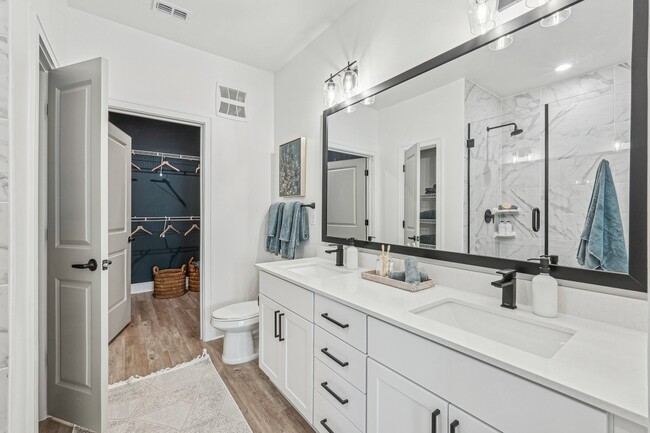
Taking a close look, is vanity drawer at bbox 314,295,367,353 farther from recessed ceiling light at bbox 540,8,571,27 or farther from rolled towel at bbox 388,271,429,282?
recessed ceiling light at bbox 540,8,571,27

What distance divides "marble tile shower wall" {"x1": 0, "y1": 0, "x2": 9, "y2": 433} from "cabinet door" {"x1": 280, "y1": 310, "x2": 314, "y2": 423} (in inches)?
44.2

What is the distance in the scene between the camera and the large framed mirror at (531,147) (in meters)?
0.96

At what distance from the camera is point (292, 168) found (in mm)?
2693

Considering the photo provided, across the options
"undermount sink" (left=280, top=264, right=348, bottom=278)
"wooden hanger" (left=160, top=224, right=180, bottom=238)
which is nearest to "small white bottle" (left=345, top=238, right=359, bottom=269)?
"undermount sink" (left=280, top=264, right=348, bottom=278)

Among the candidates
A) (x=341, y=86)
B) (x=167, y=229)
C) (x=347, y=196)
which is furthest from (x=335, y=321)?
(x=167, y=229)

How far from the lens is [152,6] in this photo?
2141mm

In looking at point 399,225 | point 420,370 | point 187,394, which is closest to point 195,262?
point 187,394

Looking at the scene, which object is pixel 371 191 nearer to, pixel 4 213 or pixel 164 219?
pixel 4 213

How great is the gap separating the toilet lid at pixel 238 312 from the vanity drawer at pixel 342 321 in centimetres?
108

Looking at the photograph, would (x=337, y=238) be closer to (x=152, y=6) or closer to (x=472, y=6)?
(x=472, y=6)

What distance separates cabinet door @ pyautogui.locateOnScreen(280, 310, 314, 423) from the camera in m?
1.53

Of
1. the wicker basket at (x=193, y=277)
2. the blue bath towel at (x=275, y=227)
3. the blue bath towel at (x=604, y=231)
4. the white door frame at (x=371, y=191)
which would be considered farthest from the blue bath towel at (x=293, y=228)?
the wicker basket at (x=193, y=277)

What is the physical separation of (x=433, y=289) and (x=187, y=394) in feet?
5.69

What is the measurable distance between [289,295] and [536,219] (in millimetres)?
1268
